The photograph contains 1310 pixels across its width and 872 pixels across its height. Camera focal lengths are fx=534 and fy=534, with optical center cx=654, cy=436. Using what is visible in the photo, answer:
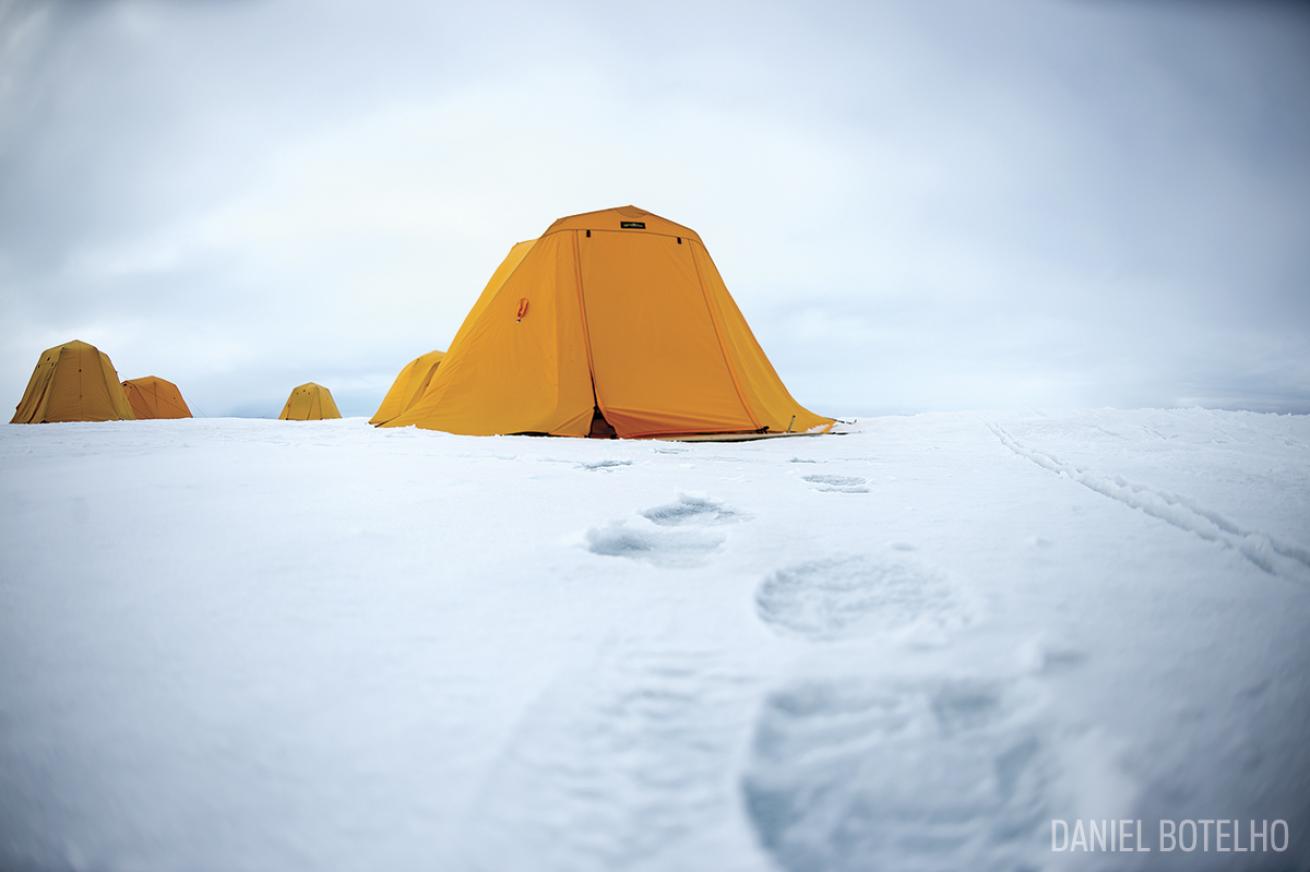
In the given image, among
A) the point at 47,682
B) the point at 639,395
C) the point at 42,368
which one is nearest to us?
the point at 47,682

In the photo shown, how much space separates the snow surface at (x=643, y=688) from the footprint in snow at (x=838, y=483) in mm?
471

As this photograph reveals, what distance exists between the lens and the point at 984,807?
1.60 ft

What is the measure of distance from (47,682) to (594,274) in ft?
13.0

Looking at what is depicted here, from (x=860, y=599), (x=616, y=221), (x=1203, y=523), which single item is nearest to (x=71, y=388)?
(x=616, y=221)

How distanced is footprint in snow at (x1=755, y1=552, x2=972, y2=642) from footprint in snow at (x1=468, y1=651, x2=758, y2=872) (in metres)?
0.21

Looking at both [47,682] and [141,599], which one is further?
[141,599]

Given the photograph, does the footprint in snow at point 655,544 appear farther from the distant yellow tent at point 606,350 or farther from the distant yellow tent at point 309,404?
the distant yellow tent at point 309,404

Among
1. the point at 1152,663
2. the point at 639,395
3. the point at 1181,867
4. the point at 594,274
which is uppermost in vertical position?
the point at 594,274

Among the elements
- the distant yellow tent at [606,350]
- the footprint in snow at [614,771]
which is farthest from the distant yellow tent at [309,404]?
the footprint in snow at [614,771]

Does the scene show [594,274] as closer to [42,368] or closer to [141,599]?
[141,599]

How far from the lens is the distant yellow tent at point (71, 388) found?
409 inches

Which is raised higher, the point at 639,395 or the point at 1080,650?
the point at 639,395

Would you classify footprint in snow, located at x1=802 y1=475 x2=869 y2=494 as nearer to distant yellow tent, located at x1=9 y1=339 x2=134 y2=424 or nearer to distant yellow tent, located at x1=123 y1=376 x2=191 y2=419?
distant yellow tent, located at x1=9 y1=339 x2=134 y2=424

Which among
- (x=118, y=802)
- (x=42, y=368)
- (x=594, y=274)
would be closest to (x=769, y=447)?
(x=594, y=274)
